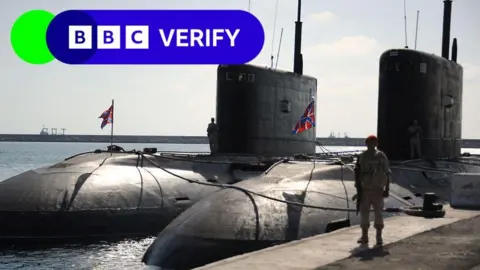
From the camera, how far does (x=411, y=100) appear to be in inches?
780

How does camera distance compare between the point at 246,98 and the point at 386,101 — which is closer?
the point at 386,101

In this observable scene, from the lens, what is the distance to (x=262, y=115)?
2377 centimetres

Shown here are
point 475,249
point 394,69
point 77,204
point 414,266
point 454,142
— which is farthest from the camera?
point 454,142

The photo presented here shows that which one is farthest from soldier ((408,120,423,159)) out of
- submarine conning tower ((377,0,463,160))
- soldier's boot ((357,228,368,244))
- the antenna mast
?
soldier's boot ((357,228,368,244))

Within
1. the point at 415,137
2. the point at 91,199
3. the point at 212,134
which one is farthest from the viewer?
the point at 212,134

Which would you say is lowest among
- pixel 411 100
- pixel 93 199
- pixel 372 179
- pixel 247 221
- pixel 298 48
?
pixel 93 199

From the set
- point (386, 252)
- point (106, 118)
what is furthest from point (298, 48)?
point (386, 252)

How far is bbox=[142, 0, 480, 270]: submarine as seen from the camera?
12.9 meters

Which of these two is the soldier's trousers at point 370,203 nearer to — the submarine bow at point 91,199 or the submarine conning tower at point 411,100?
the submarine bow at point 91,199

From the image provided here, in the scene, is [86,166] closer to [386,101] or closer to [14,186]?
[14,186]

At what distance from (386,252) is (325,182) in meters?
6.82

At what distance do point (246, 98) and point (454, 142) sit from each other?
289 inches

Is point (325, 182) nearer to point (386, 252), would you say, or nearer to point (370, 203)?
point (370, 203)

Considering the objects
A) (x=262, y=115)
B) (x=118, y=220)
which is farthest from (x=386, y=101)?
(x=118, y=220)
